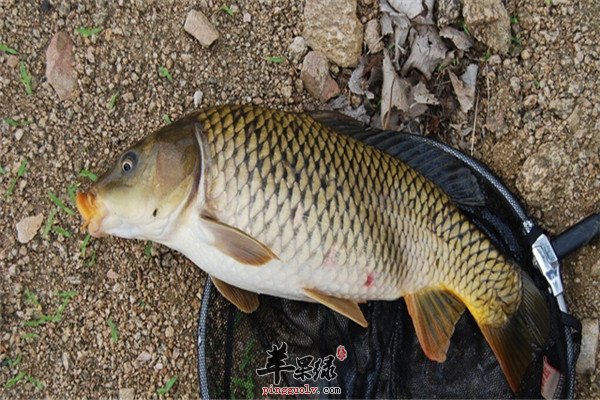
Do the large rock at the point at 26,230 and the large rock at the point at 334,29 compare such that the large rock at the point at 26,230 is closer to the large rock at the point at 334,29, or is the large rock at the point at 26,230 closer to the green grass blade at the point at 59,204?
the green grass blade at the point at 59,204

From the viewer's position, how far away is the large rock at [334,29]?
8.09 feet

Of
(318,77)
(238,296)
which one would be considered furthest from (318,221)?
(318,77)

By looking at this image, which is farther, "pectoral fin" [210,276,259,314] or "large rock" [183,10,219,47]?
"large rock" [183,10,219,47]

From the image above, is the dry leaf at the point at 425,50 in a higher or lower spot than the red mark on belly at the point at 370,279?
higher

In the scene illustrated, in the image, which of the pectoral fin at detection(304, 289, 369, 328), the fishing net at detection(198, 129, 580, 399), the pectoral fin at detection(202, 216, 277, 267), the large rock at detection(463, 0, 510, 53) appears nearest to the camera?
the pectoral fin at detection(202, 216, 277, 267)

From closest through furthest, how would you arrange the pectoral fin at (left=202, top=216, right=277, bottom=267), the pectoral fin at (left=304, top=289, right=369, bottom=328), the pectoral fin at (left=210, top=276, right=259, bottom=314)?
the pectoral fin at (left=202, top=216, right=277, bottom=267), the pectoral fin at (left=304, top=289, right=369, bottom=328), the pectoral fin at (left=210, top=276, right=259, bottom=314)

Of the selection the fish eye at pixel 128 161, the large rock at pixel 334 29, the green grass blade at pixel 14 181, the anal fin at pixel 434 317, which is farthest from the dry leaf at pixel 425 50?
the green grass blade at pixel 14 181

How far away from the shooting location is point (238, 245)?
193 cm

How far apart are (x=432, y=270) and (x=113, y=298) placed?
102 centimetres

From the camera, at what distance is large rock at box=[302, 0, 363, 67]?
2.46m

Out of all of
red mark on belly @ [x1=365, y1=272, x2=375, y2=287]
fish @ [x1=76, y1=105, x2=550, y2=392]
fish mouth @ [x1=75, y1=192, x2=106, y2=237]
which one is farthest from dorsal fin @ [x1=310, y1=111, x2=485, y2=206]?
fish mouth @ [x1=75, y1=192, x2=106, y2=237]

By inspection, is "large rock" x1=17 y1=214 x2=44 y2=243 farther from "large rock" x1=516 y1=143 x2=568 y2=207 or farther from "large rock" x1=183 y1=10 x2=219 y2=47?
"large rock" x1=516 y1=143 x2=568 y2=207

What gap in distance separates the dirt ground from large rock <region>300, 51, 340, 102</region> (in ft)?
0.24

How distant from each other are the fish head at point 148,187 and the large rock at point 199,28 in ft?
1.95
